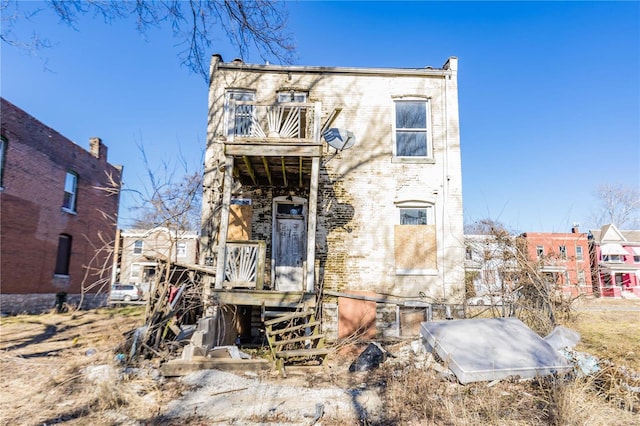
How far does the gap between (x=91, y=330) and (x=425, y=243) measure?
31.6 feet

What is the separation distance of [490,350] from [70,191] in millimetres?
19601

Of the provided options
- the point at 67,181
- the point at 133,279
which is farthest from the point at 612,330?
the point at 133,279

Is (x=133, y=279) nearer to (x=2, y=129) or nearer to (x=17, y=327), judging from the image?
(x=2, y=129)

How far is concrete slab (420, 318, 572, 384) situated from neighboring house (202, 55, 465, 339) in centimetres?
340

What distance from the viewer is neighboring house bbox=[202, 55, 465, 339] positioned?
10.2 m

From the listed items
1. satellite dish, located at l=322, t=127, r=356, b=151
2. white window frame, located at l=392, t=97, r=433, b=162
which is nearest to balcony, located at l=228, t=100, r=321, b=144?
satellite dish, located at l=322, t=127, r=356, b=151

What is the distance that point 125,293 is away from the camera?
27.0m

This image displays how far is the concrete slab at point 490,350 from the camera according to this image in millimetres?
5512

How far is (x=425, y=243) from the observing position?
1067 centimetres

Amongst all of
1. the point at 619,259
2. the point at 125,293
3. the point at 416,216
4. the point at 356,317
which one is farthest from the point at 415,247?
the point at 619,259

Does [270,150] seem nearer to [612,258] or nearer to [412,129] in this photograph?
[412,129]

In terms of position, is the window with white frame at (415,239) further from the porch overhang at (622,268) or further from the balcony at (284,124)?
the porch overhang at (622,268)

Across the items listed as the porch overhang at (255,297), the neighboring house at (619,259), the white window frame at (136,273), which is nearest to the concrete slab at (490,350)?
the porch overhang at (255,297)

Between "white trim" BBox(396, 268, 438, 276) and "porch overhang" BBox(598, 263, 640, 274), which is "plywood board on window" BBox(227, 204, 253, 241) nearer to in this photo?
"white trim" BBox(396, 268, 438, 276)
